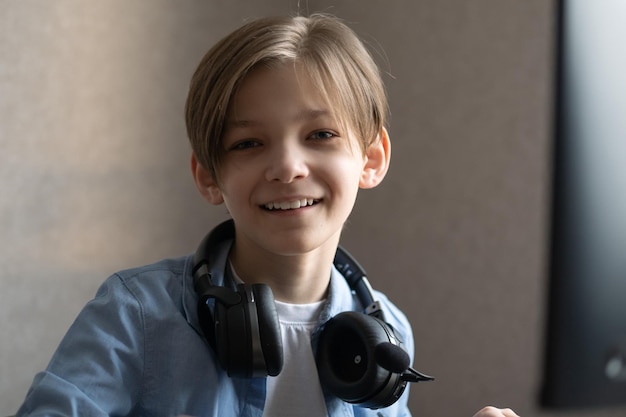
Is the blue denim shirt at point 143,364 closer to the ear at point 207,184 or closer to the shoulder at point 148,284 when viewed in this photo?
the shoulder at point 148,284

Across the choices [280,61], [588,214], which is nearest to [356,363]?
[280,61]

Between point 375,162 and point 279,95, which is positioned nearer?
point 279,95

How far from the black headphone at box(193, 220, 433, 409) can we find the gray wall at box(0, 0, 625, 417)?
23.9 inches

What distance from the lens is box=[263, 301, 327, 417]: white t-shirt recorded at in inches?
47.0

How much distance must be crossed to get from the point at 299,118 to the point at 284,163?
7cm

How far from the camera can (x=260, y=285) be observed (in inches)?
43.0

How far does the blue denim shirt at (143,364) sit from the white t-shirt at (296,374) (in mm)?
28

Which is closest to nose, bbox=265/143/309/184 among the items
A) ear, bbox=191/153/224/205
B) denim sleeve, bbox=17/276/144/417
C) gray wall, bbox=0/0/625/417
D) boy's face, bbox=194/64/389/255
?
boy's face, bbox=194/64/389/255

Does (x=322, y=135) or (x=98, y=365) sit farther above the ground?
(x=322, y=135)

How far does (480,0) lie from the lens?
6.98 ft

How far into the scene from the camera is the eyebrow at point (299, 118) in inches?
45.7

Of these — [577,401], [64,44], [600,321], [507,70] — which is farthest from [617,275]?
[64,44]

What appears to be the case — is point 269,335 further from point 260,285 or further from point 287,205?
point 287,205

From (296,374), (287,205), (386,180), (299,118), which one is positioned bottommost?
(296,374)
